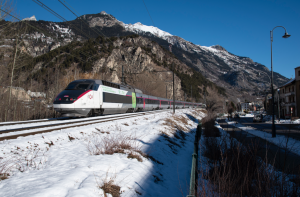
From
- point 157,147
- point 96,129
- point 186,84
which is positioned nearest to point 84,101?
point 96,129

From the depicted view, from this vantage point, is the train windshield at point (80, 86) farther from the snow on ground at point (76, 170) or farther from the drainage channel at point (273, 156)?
the drainage channel at point (273, 156)

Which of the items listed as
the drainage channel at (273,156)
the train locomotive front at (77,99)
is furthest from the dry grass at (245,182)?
the train locomotive front at (77,99)

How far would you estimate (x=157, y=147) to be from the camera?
24.2ft

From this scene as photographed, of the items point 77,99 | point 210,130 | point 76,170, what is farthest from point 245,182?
point 77,99

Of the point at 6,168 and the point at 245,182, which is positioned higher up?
the point at 6,168

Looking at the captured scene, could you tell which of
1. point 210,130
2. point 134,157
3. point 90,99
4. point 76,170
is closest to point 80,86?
point 90,99

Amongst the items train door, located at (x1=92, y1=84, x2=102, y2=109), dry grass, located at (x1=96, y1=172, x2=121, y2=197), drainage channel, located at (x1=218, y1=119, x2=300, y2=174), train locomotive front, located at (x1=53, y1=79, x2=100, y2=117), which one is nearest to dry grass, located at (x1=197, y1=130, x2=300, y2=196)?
drainage channel, located at (x1=218, y1=119, x2=300, y2=174)

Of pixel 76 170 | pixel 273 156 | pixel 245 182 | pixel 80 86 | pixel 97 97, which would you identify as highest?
pixel 80 86

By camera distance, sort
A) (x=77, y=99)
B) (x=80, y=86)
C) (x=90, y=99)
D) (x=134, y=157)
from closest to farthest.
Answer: (x=134, y=157), (x=77, y=99), (x=90, y=99), (x=80, y=86)

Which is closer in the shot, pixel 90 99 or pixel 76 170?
pixel 76 170

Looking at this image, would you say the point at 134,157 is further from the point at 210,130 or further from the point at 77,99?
the point at 210,130

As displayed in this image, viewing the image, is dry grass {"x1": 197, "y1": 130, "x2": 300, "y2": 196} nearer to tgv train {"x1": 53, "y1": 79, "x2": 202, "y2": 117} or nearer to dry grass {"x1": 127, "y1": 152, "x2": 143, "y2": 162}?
dry grass {"x1": 127, "y1": 152, "x2": 143, "y2": 162}

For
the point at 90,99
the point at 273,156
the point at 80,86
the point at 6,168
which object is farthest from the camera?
the point at 80,86

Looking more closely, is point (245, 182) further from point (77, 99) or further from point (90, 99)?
point (90, 99)
